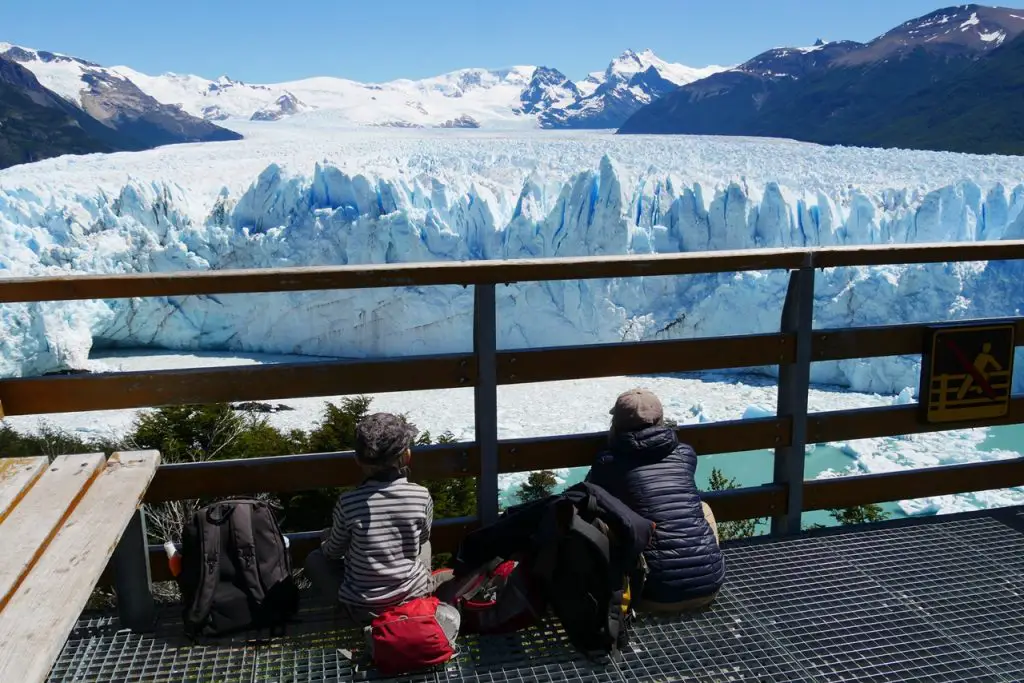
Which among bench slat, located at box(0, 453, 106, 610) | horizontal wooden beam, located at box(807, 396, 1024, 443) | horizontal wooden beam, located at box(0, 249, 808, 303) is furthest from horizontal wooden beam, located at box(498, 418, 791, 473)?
bench slat, located at box(0, 453, 106, 610)

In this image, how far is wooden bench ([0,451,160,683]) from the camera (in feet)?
4.89

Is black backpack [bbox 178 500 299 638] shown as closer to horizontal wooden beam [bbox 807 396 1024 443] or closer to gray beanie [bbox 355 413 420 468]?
gray beanie [bbox 355 413 420 468]

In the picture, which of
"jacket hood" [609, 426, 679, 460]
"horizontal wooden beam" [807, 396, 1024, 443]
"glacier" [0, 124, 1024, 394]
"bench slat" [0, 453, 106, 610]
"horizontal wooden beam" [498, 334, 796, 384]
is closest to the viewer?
"bench slat" [0, 453, 106, 610]

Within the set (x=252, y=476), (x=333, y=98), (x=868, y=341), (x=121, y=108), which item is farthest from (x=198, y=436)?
(x=333, y=98)

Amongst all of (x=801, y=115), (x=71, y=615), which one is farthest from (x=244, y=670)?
(x=801, y=115)

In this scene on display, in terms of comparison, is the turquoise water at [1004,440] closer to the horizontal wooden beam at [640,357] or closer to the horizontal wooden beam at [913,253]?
the horizontal wooden beam at [913,253]

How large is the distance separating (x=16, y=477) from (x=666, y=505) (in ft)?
5.35

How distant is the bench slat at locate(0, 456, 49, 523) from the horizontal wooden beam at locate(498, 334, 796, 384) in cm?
121

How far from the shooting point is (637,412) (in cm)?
239

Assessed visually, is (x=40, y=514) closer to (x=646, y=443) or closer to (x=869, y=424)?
(x=646, y=443)

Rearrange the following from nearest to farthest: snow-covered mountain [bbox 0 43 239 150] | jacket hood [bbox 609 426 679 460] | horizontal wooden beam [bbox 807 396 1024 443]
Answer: jacket hood [bbox 609 426 679 460] < horizontal wooden beam [bbox 807 396 1024 443] < snow-covered mountain [bbox 0 43 239 150]

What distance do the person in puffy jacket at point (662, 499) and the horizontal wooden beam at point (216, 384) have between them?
470 millimetres

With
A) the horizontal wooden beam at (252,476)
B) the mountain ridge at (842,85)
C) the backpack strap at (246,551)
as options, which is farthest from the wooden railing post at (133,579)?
the mountain ridge at (842,85)

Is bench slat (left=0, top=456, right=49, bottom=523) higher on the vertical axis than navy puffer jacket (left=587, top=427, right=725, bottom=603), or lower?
higher
